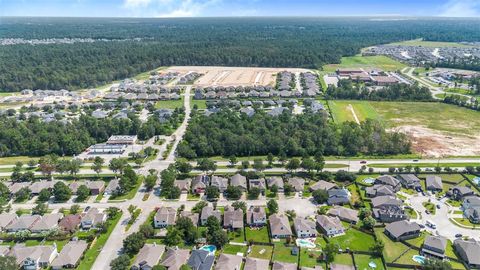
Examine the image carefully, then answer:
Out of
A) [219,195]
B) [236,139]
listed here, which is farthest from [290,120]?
[219,195]

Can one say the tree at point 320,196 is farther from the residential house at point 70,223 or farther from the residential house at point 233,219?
the residential house at point 70,223

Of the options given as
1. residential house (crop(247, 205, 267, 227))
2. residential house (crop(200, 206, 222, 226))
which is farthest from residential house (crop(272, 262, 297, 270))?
residential house (crop(200, 206, 222, 226))

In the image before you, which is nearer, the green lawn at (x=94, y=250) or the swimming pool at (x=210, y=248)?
the green lawn at (x=94, y=250)

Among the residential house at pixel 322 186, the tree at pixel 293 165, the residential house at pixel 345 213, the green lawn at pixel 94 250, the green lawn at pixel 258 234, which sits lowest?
the green lawn at pixel 258 234

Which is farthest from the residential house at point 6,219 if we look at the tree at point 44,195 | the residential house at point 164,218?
the residential house at point 164,218

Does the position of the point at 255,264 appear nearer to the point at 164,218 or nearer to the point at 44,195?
the point at 164,218
